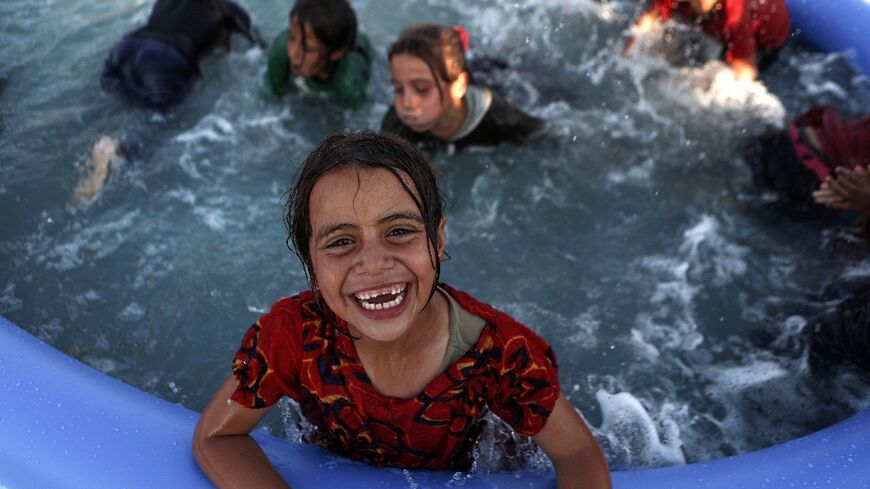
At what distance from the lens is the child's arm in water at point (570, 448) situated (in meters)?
1.39

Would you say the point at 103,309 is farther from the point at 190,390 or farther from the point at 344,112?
the point at 344,112

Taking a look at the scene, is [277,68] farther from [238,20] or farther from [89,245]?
[89,245]

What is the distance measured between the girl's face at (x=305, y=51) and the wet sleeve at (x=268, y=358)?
1546mm

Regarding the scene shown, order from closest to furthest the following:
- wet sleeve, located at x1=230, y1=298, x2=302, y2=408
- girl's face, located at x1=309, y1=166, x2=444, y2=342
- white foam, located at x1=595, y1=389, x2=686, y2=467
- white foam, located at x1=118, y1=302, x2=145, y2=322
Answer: girl's face, located at x1=309, y1=166, x2=444, y2=342
wet sleeve, located at x1=230, y1=298, x2=302, y2=408
white foam, located at x1=595, y1=389, x2=686, y2=467
white foam, located at x1=118, y1=302, x2=145, y2=322

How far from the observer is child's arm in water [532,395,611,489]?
139 centimetres

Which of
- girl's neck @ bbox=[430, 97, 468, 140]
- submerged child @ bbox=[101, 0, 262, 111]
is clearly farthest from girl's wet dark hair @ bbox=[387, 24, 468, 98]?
submerged child @ bbox=[101, 0, 262, 111]

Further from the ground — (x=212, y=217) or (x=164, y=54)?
(x=164, y=54)

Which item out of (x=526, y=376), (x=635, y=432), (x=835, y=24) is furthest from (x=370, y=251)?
(x=835, y=24)

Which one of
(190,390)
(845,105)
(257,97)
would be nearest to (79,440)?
(190,390)

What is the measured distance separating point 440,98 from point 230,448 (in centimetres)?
132

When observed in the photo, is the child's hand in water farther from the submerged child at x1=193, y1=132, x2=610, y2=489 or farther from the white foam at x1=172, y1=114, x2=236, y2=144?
the white foam at x1=172, y1=114, x2=236, y2=144

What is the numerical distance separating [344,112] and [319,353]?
180 cm

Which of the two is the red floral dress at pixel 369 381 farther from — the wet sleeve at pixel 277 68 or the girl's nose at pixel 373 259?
the wet sleeve at pixel 277 68

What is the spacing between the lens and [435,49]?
238 cm
